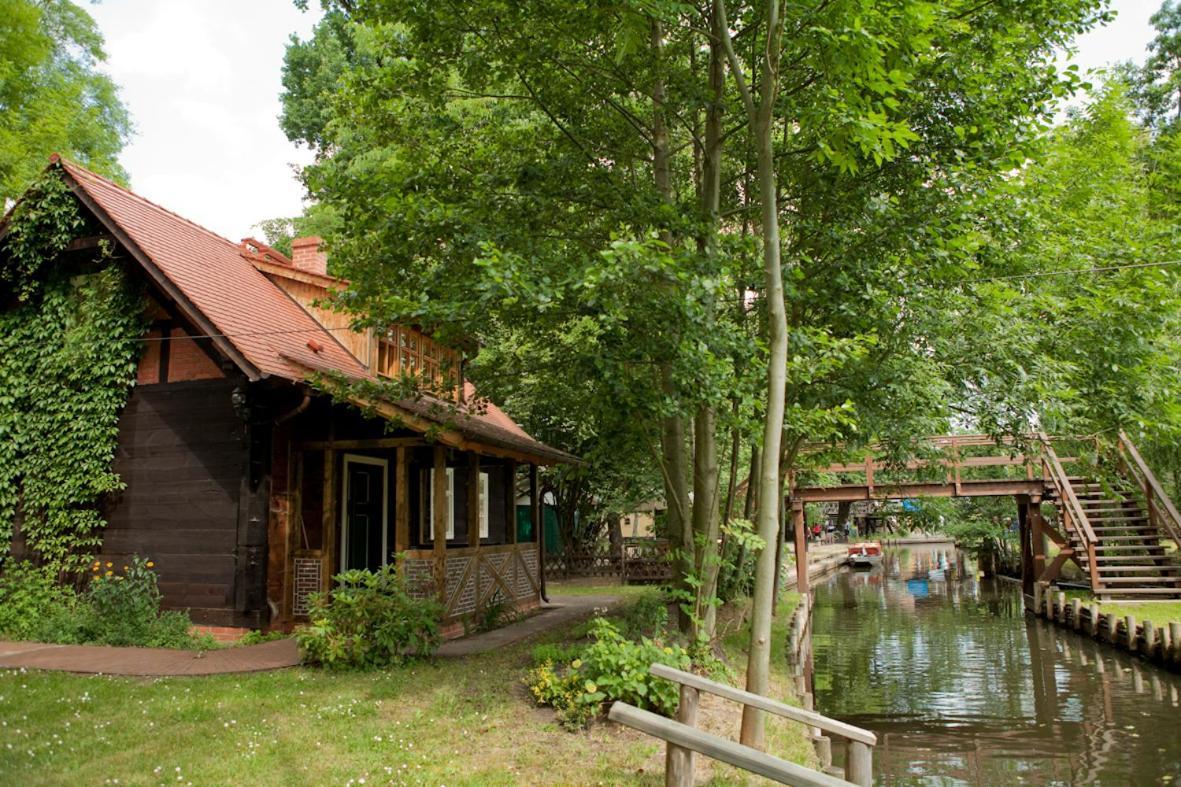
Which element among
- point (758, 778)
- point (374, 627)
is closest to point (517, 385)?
point (374, 627)

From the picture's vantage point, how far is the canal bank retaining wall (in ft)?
46.6

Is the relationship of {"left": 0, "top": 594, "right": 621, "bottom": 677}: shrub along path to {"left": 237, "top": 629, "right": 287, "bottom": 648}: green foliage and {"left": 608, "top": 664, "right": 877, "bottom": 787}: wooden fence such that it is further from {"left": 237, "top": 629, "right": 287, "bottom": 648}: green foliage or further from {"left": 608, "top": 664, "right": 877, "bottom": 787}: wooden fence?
{"left": 608, "top": 664, "right": 877, "bottom": 787}: wooden fence

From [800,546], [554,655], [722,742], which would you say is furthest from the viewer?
[800,546]

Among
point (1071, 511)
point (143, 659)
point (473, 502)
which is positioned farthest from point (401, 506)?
point (1071, 511)

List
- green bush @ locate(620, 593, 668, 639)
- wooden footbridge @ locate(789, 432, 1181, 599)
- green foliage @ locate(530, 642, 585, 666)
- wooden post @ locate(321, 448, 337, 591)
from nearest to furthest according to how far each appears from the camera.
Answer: green foliage @ locate(530, 642, 585, 666)
green bush @ locate(620, 593, 668, 639)
wooden post @ locate(321, 448, 337, 591)
wooden footbridge @ locate(789, 432, 1181, 599)

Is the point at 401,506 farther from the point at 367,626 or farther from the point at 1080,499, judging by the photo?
the point at 1080,499

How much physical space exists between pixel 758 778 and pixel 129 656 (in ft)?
26.8

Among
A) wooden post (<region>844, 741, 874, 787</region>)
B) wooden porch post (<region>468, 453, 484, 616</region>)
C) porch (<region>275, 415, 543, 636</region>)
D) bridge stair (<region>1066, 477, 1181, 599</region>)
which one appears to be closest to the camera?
wooden post (<region>844, 741, 874, 787</region>)

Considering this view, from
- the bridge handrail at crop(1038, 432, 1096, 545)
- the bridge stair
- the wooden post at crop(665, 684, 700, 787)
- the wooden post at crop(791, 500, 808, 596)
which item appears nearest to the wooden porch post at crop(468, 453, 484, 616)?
the wooden post at crop(665, 684, 700, 787)

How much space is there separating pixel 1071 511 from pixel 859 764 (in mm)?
19035

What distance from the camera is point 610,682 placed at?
7.19 meters

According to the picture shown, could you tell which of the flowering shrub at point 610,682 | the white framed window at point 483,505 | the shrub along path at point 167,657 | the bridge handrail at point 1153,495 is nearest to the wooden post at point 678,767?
the flowering shrub at point 610,682

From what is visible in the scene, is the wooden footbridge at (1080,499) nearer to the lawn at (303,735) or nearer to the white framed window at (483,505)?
the white framed window at (483,505)

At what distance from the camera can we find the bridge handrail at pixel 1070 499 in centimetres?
1961
